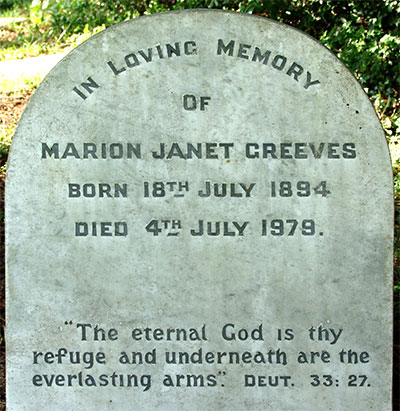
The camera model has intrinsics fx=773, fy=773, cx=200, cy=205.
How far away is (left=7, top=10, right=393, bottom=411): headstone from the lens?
333 cm

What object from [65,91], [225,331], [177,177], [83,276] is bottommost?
[225,331]

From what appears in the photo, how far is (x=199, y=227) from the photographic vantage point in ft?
11.1

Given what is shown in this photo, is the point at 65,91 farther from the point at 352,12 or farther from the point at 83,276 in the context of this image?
the point at 352,12

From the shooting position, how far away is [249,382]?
3.44 metres

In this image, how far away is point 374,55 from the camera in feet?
20.5

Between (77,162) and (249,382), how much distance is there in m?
1.24

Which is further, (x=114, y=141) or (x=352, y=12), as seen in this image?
(x=352, y=12)

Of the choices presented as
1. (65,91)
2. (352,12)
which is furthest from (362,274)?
(352,12)

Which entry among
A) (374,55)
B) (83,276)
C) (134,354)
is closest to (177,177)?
(83,276)

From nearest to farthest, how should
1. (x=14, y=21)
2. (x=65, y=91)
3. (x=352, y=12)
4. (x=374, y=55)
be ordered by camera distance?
(x=65, y=91)
(x=374, y=55)
(x=352, y=12)
(x=14, y=21)

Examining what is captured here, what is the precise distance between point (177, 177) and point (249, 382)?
0.97 m

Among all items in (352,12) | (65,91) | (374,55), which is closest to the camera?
(65,91)

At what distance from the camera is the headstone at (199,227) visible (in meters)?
3.33

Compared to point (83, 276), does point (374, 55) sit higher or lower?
higher
